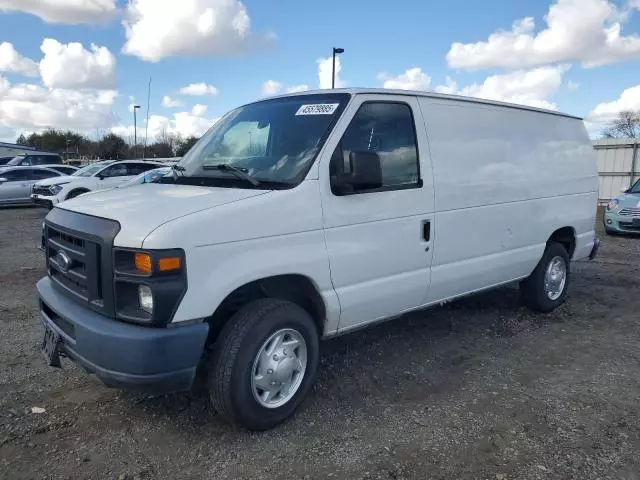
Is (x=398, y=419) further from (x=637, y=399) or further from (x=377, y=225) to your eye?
(x=637, y=399)

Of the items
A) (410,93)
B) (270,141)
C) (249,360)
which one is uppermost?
(410,93)

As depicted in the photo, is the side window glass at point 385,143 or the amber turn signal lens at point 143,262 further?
the side window glass at point 385,143

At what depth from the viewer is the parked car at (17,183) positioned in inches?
768

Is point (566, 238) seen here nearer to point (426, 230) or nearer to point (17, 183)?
point (426, 230)

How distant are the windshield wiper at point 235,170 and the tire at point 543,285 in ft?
11.9

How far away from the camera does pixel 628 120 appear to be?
48.2 m

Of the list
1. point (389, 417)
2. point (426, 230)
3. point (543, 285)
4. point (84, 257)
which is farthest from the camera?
point (543, 285)

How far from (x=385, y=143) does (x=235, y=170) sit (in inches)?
44.7

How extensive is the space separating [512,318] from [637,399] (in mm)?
2012

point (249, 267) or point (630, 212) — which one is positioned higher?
point (249, 267)

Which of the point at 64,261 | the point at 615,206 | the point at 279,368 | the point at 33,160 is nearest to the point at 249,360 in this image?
the point at 279,368

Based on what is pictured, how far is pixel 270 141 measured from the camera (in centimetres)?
388

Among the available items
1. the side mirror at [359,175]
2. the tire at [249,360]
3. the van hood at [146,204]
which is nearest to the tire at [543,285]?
the side mirror at [359,175]

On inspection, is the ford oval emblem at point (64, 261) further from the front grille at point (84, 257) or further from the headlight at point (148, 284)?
the headlight at point (148, 284)
